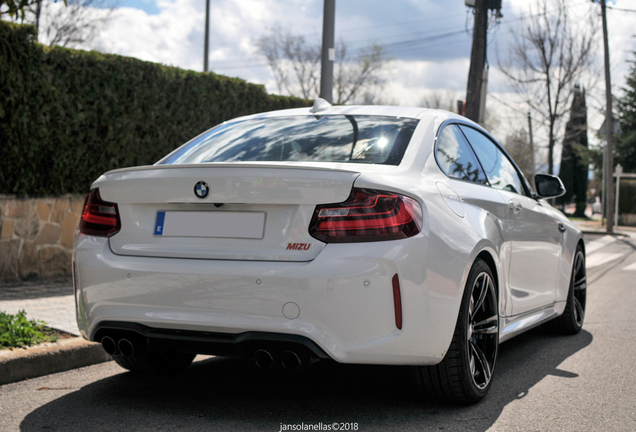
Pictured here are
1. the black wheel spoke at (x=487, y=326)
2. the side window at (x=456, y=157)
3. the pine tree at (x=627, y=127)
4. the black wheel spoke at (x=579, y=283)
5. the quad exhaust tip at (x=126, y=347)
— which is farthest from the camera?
the pine tree at (x=627, y=127)

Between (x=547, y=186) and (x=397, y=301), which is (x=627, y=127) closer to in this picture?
(x=547, y=186)

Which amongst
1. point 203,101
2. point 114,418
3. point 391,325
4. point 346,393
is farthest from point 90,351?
point 203,101

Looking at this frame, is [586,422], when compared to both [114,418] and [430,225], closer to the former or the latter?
[430,225]

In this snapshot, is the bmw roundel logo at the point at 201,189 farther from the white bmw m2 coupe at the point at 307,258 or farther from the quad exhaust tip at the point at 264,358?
the quad exhaust tip at the point at 264,358

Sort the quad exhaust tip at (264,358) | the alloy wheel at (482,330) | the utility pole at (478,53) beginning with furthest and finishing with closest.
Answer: the utility pole at (478,53) < the alloy wheel at (482,330) < the quad exhaust tip at (264,358)

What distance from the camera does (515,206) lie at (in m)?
4.57

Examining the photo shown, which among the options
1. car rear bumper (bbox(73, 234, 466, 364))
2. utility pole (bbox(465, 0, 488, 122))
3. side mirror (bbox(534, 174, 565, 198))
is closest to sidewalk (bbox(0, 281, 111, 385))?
car rear bumper (bbox(73, 234, 466, 364))

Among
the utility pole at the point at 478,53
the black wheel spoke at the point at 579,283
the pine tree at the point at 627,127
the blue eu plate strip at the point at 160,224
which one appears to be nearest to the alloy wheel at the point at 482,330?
the blue eu plate strip at the point at 160,224

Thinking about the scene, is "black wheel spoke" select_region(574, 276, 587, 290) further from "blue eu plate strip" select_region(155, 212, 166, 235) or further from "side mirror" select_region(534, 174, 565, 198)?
"blue eu plate strip" select_region(155, 212, 166, 235)

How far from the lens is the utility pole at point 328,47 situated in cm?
867

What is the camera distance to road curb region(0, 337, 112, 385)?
4.18 meters

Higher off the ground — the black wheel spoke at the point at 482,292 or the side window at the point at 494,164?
the side window at the point at 494,164

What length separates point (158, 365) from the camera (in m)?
4.26

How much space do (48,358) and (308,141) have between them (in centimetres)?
215
